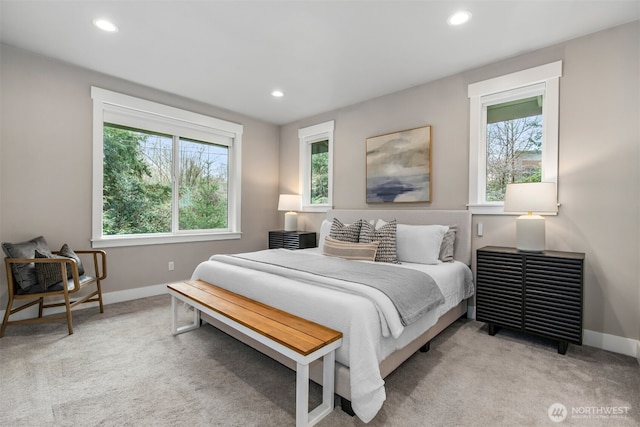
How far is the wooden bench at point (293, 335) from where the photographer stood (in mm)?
1496

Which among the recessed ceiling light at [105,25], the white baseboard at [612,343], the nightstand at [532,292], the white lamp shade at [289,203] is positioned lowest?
the white baseboard at [612,343]

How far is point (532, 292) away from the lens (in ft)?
8.29

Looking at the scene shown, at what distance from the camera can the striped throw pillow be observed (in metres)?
2.97

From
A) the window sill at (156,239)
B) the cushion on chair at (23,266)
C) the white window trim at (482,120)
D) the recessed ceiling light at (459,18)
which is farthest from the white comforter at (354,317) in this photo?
the recessed ceiling light at (459,18)

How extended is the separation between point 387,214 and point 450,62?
1.81m

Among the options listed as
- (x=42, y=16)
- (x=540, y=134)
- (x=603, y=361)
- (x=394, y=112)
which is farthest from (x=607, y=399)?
(x=42, y=16)

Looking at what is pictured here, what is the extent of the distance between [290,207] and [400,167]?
74.8 inches

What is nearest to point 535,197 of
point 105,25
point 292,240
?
point 292,240

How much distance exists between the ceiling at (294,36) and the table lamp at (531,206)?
135cm

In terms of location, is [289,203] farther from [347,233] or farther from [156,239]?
[156,239]

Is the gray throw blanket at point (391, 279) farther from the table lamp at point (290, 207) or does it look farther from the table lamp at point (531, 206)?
the table lamp at point (290, 207)

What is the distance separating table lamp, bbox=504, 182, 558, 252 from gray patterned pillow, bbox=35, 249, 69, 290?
13.6ft

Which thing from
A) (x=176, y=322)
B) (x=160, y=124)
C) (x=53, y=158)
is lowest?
(x=176, y=322)

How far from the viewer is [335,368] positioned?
170 cm
